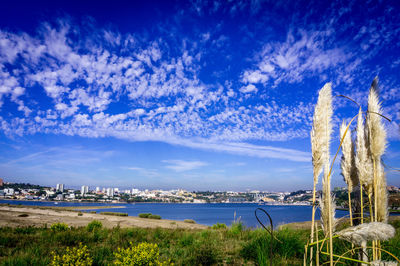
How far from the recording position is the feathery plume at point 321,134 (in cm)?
150

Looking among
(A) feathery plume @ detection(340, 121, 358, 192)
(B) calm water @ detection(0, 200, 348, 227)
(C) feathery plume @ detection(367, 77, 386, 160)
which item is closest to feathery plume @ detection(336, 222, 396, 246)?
(B) calm water @ detection(0, 200, 348, 227)

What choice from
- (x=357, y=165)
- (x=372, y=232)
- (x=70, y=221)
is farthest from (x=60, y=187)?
(x=372, y=232)

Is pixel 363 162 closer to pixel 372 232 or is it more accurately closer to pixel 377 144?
pixel 377 144

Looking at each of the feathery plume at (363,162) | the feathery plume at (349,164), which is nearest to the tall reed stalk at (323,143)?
the feathery plume at (363,162)

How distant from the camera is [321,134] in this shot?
151 cm

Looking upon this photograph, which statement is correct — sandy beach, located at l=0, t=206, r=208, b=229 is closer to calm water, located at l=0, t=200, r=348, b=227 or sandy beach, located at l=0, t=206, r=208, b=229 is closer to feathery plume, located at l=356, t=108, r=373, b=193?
calm water, located at l=0, t=200, r=348, b=227

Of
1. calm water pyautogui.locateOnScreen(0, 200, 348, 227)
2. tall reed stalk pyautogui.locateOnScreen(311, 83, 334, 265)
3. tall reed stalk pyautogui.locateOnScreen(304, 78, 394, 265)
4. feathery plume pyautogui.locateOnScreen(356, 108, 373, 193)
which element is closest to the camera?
tall reed stalk pyautogui.locateOnScreen(304, 78, 394, 265)

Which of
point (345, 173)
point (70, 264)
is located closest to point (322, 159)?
point (345, 173)

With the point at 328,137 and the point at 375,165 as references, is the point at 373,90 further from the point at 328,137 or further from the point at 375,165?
the point at 328,137

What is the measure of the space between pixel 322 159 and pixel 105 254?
→ 228 inches

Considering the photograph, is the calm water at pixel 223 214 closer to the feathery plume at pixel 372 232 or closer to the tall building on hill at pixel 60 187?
the feathery plume at pixel 372 232

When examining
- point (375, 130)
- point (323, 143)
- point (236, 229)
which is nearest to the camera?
point (323, 143)

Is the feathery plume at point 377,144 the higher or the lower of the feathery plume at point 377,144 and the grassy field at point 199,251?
the higher

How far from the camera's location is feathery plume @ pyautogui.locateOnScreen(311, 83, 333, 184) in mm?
1502
